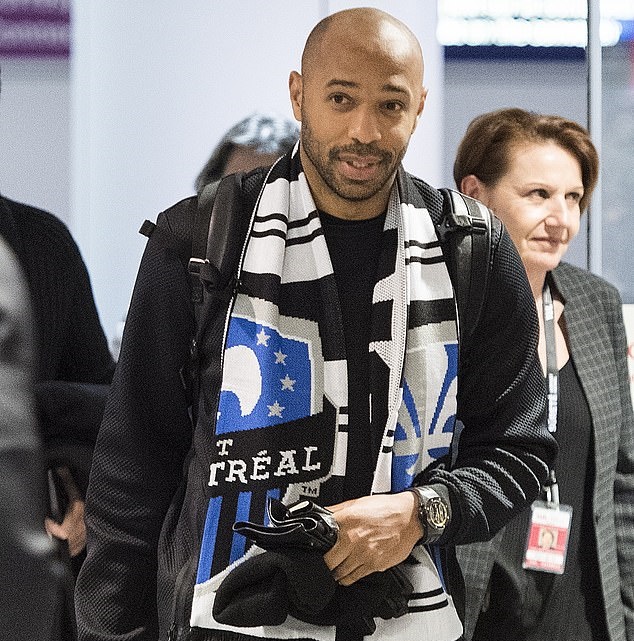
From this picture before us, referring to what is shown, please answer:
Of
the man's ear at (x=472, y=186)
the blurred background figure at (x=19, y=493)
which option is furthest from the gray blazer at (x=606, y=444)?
the blurred background figure at (x=19, y=493)

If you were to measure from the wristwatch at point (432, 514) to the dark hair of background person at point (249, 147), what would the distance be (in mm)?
1622

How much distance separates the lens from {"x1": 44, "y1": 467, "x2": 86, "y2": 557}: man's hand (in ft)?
8.90

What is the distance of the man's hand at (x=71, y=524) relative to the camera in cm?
271

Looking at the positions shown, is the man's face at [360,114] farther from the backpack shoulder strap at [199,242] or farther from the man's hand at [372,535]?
the man's hand at [372,535]

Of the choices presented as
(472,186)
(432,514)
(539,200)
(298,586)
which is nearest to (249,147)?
(472,186)

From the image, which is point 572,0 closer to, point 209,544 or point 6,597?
point 209,544

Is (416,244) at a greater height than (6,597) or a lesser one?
greater

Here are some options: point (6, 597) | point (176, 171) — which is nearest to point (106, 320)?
point (176, 171)

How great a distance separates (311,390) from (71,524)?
2.83ft

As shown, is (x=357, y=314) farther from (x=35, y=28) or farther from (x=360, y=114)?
(x=35, y=28)

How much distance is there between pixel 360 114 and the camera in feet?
7.02

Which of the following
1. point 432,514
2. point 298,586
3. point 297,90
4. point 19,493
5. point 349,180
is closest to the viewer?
point 19,493

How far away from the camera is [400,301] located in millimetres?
2119

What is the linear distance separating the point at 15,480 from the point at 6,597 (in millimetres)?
101
